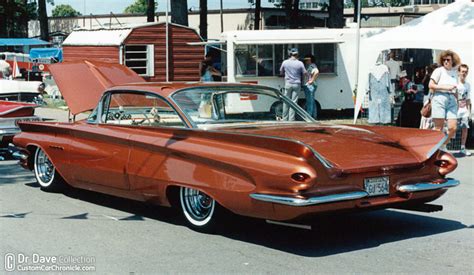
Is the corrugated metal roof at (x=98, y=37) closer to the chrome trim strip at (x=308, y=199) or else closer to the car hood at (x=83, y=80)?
the car hood at (x=83, y=80)

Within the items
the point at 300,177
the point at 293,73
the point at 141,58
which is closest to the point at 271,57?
the point at 293,73

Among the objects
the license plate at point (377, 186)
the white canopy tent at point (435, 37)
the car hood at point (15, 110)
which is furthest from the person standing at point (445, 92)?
the car hood at point (15, 110)

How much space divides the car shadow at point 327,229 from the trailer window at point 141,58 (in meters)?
16.5

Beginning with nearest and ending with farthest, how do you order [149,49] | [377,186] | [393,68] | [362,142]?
[377,186]
[362,142]
[393,68]
[149,49]

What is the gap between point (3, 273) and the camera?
5801mm

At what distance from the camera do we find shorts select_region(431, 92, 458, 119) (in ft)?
40.0

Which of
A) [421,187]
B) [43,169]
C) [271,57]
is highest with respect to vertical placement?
[271,57]

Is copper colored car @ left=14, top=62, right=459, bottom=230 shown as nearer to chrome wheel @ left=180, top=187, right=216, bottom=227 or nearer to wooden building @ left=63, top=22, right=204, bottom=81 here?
chrome wheel @ left=180, top=187, right=216, bottom=227

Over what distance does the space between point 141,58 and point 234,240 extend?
1856 cm

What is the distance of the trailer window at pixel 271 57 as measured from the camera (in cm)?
2023

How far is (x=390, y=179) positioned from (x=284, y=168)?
1.01m

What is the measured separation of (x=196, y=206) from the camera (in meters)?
7.11

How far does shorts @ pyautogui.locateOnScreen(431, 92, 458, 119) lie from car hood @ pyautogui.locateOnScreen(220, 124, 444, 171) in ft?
15.7

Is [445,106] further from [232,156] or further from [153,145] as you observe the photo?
[232,156]
